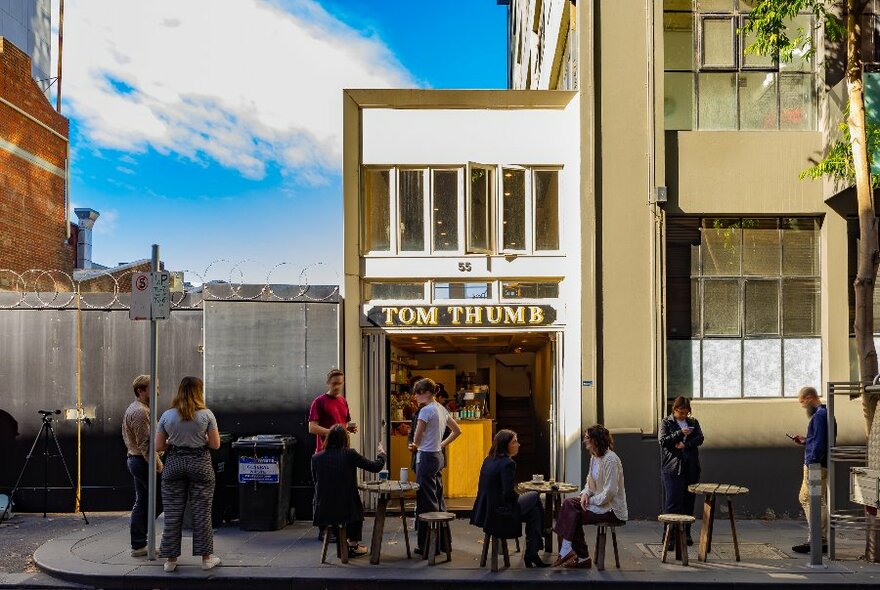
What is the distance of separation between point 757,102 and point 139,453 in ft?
31.5

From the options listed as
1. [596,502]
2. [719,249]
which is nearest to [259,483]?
[596,502]

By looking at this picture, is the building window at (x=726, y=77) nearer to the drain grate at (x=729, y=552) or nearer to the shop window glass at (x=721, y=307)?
the shop window glass at (x=721, y=307)

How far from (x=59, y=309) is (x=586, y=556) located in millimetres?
8170

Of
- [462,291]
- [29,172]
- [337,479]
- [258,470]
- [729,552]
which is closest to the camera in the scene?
[337,479]

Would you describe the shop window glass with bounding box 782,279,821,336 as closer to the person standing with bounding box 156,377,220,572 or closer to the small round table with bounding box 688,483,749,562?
the small round table with bounding box 688,483,749,562

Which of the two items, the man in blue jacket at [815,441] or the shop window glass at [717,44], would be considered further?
the shop window glass at [717,44]

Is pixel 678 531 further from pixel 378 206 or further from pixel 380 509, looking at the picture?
pixel 378 206

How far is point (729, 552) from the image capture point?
9914 mm

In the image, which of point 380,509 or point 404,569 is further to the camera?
point 380,509

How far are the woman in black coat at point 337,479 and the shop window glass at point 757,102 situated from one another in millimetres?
7496

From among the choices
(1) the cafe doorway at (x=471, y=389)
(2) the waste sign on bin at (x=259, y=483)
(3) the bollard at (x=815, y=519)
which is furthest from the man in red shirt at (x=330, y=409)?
(3) the bollard at (x=815, y=519)

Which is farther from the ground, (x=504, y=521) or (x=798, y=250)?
(x=798, y=250)

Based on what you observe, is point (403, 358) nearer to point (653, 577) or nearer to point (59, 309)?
point (59, 309)

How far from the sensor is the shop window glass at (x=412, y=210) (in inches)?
508
